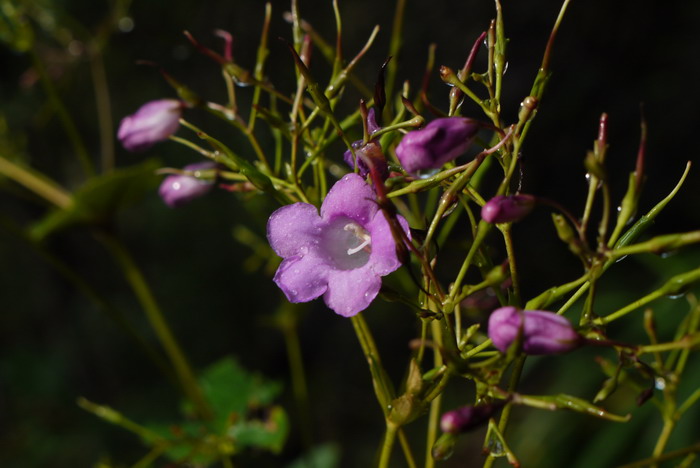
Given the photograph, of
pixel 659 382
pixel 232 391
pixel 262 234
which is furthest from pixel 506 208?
pixel 262 234

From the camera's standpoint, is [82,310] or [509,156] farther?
[82,310]

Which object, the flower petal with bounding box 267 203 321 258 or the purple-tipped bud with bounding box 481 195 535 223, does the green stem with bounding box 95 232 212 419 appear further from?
the purple-tipped bud with bounding box 481 195 535 223

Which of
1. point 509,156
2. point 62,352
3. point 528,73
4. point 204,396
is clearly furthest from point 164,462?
point 509,156

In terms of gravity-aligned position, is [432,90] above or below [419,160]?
below

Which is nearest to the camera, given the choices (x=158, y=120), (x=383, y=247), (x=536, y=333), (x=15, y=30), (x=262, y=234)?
(x=536, y=333)

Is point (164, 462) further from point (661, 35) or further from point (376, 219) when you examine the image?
point (661, 35)

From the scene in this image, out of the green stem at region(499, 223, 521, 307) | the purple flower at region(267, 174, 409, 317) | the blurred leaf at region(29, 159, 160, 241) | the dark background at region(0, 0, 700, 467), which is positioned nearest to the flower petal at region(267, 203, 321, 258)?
the purple flower at region(267, 174, 409, 317)

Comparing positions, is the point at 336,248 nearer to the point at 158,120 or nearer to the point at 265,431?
the point at 158,120
